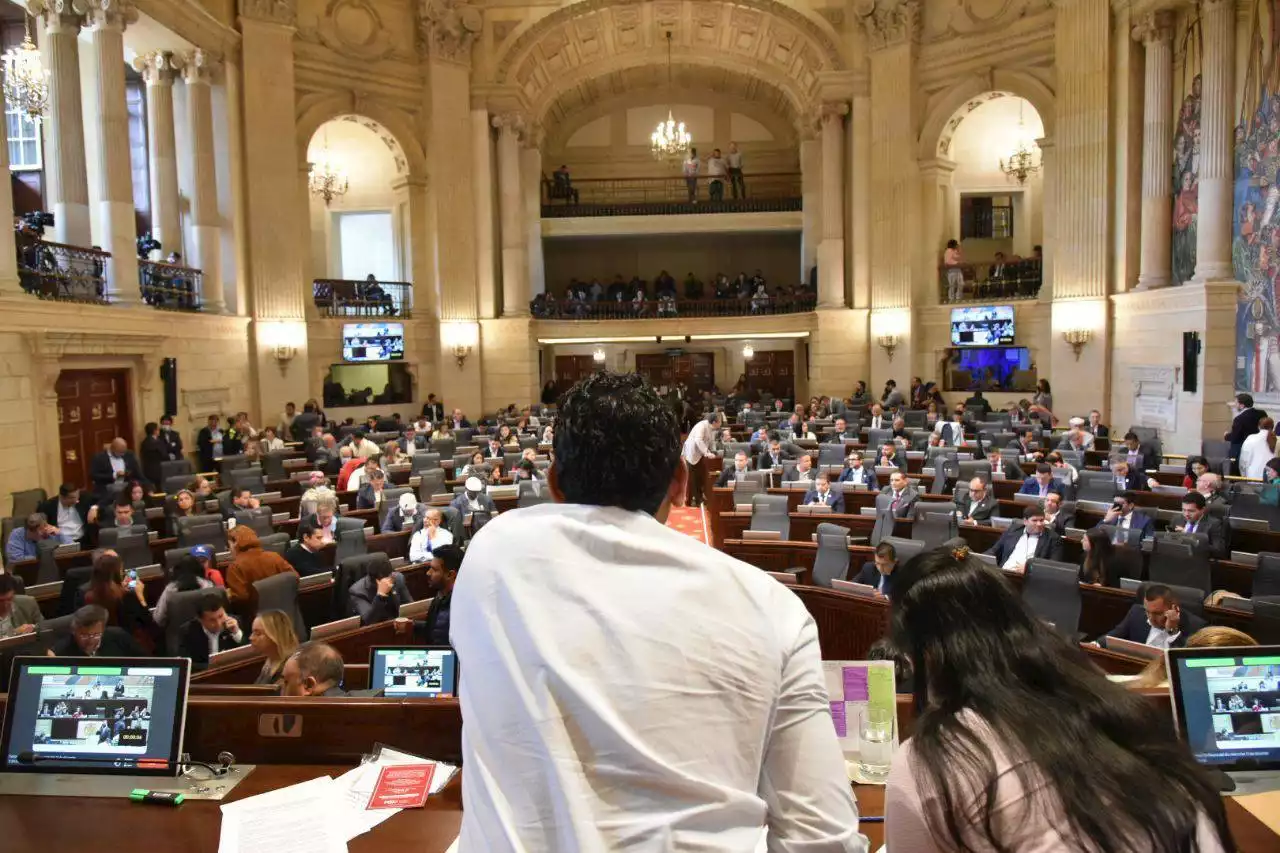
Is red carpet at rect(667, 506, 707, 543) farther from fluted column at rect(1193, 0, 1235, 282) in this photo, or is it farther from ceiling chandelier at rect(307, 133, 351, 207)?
ceiling chandelier at rect(307, 133, 351, 207)

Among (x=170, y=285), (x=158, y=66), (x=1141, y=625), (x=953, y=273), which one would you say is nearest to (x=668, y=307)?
(x=953, y=273)

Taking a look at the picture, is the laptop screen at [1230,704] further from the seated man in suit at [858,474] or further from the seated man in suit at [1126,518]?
the seated man in suit at [858,474]

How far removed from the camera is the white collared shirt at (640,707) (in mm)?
1285

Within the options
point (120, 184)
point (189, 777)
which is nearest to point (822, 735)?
point (189, 777)

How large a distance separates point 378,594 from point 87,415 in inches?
365

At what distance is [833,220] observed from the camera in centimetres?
2270

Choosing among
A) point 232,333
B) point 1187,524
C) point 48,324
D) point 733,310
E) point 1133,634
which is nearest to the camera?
point 1133,634

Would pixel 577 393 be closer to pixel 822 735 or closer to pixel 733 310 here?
pixel 822 735

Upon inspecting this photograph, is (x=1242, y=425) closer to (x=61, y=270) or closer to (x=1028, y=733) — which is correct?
(x=1028, y=733)

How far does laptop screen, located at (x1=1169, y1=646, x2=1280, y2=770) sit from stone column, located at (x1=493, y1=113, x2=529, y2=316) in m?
20.8

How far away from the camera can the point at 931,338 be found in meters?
21.6

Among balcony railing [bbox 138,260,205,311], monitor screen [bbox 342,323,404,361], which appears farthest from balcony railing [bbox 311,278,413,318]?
balcony railing [bbox 138,260,205,311]

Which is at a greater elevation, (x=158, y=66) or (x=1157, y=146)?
(x=158, y=66)

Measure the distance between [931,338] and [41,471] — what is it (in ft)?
56.6
